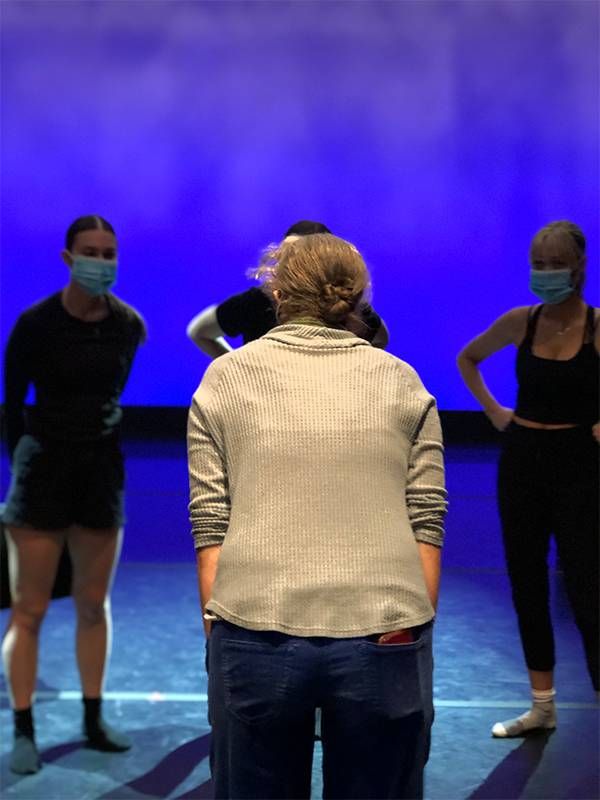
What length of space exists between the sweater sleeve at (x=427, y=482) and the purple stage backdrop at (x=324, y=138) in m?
1.01

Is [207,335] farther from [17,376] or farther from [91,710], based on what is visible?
[91,710]

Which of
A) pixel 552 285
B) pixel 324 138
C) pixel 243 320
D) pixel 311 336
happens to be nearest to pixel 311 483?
pixel 311 336

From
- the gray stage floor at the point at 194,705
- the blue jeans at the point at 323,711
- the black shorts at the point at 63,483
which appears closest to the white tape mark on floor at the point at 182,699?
the gray stage floor at the point at 194,705

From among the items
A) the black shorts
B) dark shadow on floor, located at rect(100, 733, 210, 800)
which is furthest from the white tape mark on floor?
the black shorts

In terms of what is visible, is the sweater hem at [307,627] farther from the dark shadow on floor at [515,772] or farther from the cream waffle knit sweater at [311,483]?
the dark shadow on floor at [515,772]

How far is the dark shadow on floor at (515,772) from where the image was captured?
2027mm

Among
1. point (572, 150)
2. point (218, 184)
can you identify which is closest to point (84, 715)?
point (218, 184)

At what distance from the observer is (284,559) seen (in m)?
1.08

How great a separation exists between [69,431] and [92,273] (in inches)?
12.9

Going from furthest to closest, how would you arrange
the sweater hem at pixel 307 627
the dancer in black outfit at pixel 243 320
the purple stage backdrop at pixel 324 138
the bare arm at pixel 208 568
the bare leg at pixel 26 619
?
the purple stage backdrop at pixel 324 138, the bare leg at pixel 26 619, the dancer in black outfit at pixel 243 320, the bare arm at pixel 208 568, the sweater hem at pixel 307 627

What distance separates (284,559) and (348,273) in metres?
0.34

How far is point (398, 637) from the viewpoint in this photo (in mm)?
1100

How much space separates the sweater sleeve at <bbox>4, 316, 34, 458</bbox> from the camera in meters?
2.00

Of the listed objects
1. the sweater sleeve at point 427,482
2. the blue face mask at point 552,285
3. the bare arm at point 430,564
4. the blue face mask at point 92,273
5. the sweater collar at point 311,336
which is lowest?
the bare arm at point 430,564
